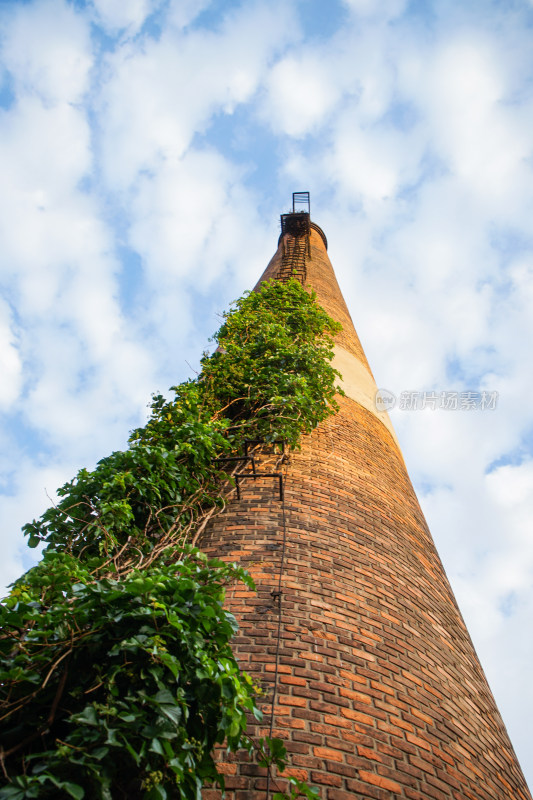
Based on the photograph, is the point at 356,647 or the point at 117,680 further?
the point at 356,647

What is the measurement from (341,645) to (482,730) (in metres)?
1.19

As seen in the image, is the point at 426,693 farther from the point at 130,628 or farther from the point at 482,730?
the point at 130,628

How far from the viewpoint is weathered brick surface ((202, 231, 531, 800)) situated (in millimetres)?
2842

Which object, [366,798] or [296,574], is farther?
[296,574]

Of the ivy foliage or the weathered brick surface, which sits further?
the weathered brick surface

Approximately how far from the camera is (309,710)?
2.96m

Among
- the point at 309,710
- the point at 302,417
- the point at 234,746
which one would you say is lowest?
the point at 234,746

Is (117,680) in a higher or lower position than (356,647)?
lower

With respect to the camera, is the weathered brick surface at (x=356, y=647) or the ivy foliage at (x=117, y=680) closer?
the ivy foliage at (x=117, y=680)

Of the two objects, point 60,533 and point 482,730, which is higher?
point 60,533

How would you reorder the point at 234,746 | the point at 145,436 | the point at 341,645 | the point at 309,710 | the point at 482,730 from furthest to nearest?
the point at 145,436 → the point at 482,730 → the point at 341,645 → the point at 309,710 → the point at 234,746

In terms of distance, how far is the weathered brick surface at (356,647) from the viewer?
2.84m

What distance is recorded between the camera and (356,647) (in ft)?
11.3

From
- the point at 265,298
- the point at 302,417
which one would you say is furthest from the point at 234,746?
the point at 265,298
